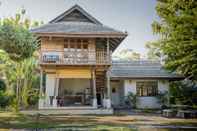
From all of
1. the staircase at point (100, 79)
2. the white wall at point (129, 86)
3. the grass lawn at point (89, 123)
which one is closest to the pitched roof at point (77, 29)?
the staircase at point (100, 79)

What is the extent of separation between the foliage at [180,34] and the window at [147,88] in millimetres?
10595

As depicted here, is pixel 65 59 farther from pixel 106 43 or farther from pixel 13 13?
pixel 13 13

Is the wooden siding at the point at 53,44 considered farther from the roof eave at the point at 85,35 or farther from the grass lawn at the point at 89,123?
the grass lawn at the point at 89,123

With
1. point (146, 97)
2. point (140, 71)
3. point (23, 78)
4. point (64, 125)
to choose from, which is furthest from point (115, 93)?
point (64, 125)

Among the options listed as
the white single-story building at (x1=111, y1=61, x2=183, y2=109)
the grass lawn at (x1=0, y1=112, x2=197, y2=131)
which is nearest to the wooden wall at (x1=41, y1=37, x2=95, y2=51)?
the white single-story building at (x1=111, y1=61, x2=183, y2=109)

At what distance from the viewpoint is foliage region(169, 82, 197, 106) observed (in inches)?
901

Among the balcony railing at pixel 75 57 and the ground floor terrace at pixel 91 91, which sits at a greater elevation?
the balcony railing at pixel 75 57

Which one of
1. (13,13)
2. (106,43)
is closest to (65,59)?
(106,43)

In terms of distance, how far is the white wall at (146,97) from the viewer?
86.5ft

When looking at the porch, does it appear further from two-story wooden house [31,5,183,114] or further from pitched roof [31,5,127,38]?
pitched roof [31,5,127,38]

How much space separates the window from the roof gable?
7.21 meters

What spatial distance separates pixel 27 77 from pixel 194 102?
55.6ft

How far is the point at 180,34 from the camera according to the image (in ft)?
44.9

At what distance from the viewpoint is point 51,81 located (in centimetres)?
2281
